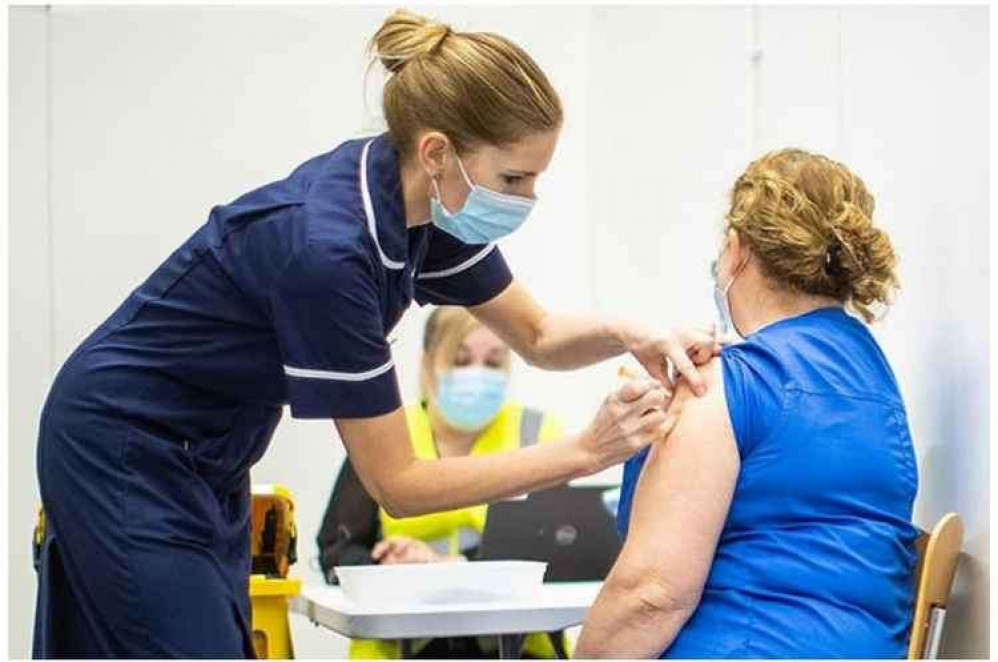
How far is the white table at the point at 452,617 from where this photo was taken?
2459mm

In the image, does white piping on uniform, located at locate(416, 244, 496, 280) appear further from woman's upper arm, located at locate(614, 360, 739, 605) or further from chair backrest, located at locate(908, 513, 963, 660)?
chair backrest, located at locate(908, 513, 963, 660)

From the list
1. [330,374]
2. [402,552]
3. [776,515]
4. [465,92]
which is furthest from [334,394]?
[402,552]

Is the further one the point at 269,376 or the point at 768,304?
the point at 768,304

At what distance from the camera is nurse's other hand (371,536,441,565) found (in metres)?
3.15

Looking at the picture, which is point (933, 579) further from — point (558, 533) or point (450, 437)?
point (450, 437)

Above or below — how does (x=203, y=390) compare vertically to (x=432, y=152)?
below

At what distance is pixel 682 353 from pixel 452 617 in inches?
31.0

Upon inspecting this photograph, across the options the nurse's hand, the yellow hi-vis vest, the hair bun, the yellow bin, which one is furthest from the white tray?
the hair bun

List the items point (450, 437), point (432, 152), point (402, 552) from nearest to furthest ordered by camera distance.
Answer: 1. point (432, 152)
2. point (402, 552)
3. point (450, 437)

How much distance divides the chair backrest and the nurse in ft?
1.22

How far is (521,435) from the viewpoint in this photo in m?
3.49

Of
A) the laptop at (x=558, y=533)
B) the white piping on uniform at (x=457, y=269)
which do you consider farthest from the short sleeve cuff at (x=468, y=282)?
the laptop at (x=558, y=533)

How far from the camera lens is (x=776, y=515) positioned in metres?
1.81

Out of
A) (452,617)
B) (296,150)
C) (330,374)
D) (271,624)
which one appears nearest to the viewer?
(330,374)
